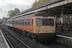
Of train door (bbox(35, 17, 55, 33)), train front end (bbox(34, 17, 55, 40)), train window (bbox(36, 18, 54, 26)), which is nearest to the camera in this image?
train front end (bbox(34, 17, 55, 40))

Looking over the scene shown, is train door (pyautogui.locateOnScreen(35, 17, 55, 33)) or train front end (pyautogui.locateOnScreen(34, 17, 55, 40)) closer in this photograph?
train front end (pyautogui.locateOnScreen(34, 17, 55, 40))

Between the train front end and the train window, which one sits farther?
the train window

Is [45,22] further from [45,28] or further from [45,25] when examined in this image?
[45,28]

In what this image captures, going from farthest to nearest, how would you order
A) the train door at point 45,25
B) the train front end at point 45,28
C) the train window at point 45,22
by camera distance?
the train window at point 45,22
the train door at point 45,25
the train front end at point 45,28

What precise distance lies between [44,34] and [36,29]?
897 millimetres

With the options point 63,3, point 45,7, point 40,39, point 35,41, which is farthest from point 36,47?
point 45,7

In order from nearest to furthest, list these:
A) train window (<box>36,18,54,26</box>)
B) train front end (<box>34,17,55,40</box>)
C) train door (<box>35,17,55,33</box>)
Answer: train front end (<box>34,17,55,40</box>), train door (<box>35,17,55,33</box>), train window (<box>36,18,54,26</box>)

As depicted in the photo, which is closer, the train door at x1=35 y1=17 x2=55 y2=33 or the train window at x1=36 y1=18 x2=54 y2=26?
the train door at x1=35 y1=17 x2=55 y2=33

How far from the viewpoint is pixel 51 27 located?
20.6 meters

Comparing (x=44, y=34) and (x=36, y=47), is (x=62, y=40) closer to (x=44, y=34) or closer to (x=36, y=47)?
(x=44, y=34)

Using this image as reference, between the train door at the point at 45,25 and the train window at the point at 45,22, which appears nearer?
the train door at the point at 45,25

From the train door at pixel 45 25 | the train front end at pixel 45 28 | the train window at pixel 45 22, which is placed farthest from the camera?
the train window at pixel 45 22

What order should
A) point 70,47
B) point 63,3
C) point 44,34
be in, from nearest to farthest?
point 70,47 → point 44,34 → point 63,3

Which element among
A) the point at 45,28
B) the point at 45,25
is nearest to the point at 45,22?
the point at 45,25
